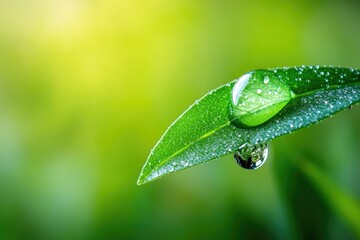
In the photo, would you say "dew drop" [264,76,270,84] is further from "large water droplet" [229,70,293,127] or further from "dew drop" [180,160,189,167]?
"dew drop" [180,160,189,167]

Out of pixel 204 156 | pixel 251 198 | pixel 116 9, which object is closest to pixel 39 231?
pixel 251 198

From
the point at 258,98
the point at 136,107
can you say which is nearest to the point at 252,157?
the point at 258,98

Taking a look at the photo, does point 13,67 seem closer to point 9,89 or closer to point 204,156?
point 9,89

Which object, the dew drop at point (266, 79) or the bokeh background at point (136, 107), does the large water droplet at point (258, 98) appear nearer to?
the dew drop at point (266, 79)

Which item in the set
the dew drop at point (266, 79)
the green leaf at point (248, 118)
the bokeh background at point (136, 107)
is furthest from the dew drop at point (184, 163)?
the bokeh background at point (136, 107)

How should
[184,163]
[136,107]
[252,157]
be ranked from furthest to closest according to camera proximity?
[136,107] < [252,157] < [184,163]

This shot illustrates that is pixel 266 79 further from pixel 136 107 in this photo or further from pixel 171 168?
pixel 136 107
